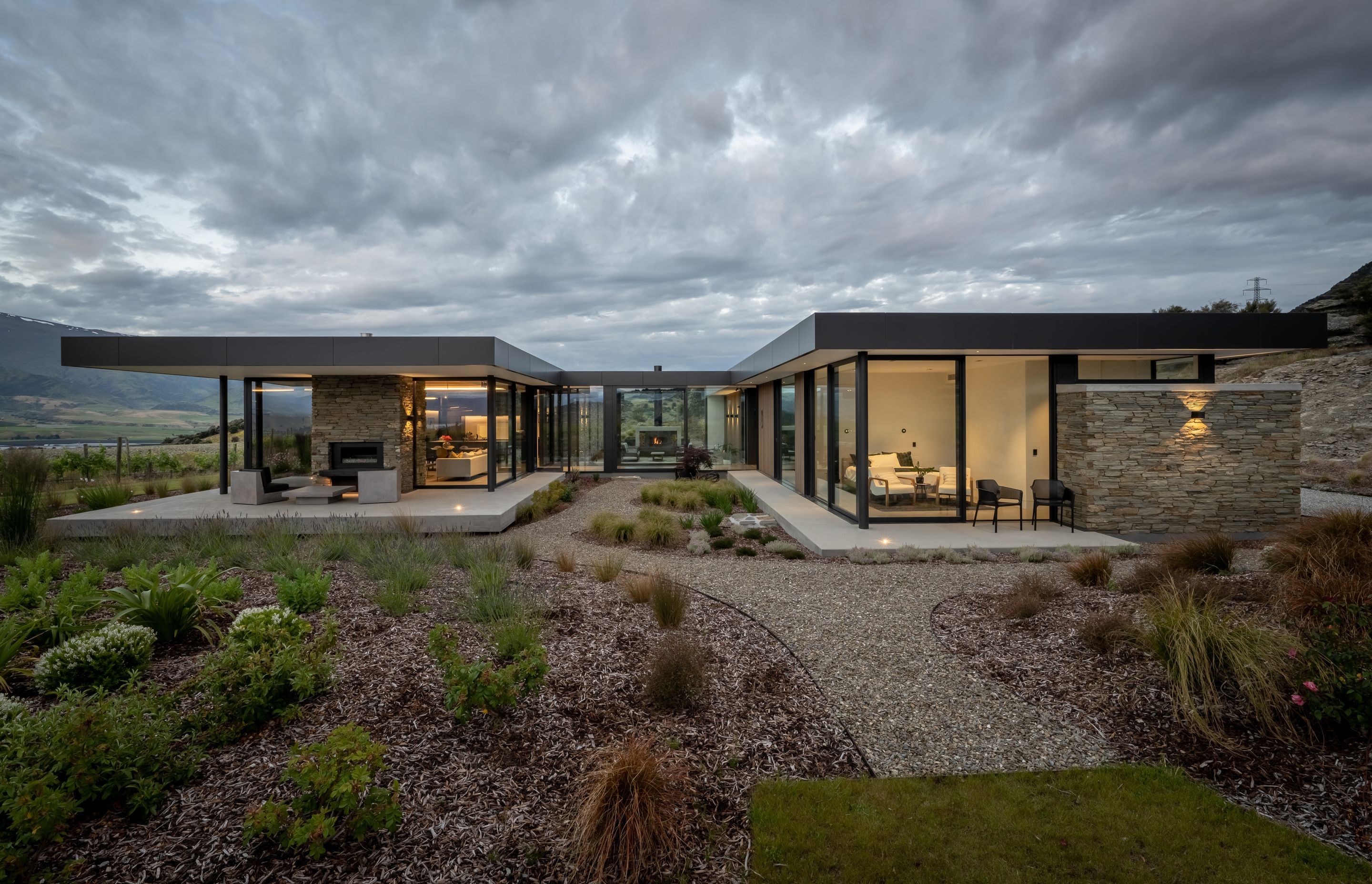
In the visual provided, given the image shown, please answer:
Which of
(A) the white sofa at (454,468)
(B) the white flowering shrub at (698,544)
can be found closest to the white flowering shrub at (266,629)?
(B) the white flowering shrub at (698,544)

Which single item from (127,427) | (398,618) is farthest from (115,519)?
(127,427)

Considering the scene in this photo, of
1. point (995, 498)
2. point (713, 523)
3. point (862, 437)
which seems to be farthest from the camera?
point (713, 523)

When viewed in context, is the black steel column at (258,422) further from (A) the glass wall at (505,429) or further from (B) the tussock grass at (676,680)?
(B) the tussock grass at (676,680)

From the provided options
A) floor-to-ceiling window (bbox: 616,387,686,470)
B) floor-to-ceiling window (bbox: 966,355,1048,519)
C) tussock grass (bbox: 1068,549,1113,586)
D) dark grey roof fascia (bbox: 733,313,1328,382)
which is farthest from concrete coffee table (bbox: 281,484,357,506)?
tussock grass (bbox: 1068,549,1113,586)

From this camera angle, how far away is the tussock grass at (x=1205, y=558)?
19.1ft

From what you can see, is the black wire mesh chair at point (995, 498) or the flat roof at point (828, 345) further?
the black wire mesh chair at point (995, 498)

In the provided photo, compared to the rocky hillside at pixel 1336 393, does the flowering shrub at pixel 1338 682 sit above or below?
below

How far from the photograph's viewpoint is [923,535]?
850 centimetres

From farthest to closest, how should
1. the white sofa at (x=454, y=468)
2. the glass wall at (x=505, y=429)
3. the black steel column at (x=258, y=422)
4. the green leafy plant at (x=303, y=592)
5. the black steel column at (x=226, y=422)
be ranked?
the glass wall at (x=505, y=429)
the white sofa at (x=454, y=468)
the black steel column at (x=258, y=422)
the black steel column at (x=226, y=422)
the green leafy plant at (x=303, y=592)

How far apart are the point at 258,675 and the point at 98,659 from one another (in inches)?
45.2

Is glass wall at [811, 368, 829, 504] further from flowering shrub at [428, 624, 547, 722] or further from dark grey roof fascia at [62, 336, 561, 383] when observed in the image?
flowering shrub at [428, 624, 547, 722]

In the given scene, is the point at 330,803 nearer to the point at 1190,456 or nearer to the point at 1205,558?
the point at 1205,558

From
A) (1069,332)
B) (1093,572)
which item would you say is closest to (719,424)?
(1069,332)

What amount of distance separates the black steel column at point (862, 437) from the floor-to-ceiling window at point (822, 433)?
163cm
